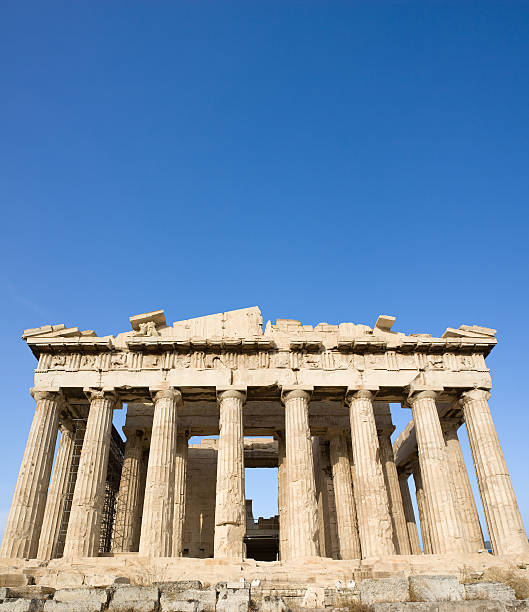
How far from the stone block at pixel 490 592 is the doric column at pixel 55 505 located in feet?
49.3

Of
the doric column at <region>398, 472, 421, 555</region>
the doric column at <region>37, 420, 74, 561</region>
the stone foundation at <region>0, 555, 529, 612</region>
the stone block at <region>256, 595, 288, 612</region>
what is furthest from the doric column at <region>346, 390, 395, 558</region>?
the doric column at <region>37, 420, 74, 561</region>

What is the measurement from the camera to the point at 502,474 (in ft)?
63.1

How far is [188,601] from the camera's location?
11.0m

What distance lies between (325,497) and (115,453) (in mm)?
10165

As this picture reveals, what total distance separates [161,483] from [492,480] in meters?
11.4

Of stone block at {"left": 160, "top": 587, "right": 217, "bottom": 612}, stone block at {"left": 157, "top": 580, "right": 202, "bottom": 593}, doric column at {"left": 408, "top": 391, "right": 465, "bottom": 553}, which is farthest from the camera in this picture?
doric column at {"left": 408, "top": 391, "right": 465, "bottom": 553}

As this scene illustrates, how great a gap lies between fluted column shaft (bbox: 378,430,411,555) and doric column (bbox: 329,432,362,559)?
1508 millimetres

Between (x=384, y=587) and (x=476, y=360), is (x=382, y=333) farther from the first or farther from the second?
(x=384, y=587)

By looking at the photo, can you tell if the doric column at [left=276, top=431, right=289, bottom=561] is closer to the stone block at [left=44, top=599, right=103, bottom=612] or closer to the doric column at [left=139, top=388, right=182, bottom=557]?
the doric column at [left=139, top=388, right=182, bottom=557]

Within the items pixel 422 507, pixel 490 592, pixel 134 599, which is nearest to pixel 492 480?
pixel 422 507

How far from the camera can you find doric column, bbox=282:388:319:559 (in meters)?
17.8

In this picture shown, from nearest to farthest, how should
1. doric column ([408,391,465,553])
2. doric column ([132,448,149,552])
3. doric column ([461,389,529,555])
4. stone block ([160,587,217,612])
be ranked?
stone block ([160,587,217,612])
doric column ([408,391,465,553])
doric column ([461,389,529,555])
doric column ([132,448,149,552])

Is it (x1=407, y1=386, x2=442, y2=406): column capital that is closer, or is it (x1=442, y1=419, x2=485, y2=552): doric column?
(x1=407, y1=386, x2=442, y2=406): column capital

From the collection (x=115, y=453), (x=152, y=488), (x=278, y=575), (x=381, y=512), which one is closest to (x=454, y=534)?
(x=381, y=512)
